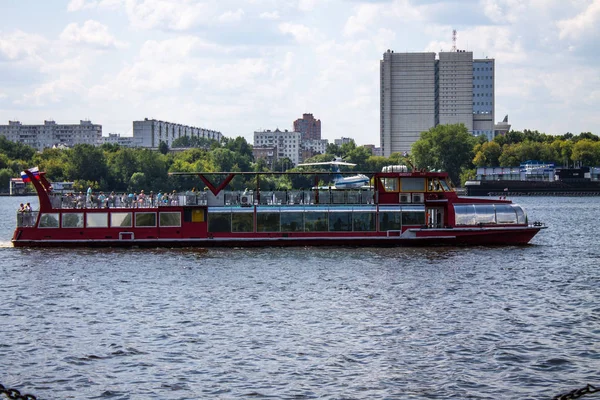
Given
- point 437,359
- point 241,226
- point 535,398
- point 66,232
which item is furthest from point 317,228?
point 535,398

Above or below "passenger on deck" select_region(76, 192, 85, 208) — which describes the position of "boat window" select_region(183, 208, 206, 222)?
below

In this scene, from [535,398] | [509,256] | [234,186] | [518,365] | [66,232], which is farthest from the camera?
[234,186]

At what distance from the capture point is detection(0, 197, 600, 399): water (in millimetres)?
29391

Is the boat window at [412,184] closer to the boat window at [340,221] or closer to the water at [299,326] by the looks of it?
the boat window at [340,221]

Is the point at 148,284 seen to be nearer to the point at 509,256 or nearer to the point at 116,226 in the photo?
the point at 116,226

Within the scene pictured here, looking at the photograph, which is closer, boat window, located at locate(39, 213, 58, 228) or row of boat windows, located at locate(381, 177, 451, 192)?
boat window, located at locate(39, 213, 58, 228)

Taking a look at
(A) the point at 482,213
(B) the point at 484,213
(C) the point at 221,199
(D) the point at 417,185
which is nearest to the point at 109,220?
(C) the point at 221,199

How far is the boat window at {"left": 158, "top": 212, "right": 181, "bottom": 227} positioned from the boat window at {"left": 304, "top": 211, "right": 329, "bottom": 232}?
9148mm

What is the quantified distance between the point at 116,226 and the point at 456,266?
2500 centimetres

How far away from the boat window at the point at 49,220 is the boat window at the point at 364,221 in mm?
21349

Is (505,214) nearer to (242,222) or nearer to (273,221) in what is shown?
(273,221)

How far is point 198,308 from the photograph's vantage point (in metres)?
42.3

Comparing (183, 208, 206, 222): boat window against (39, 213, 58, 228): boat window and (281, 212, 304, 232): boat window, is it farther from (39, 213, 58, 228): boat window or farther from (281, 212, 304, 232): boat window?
(39, 213, 58, 228): boat window

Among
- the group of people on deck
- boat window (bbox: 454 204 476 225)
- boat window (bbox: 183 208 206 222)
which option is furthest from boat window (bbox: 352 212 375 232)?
the group of people on deck
